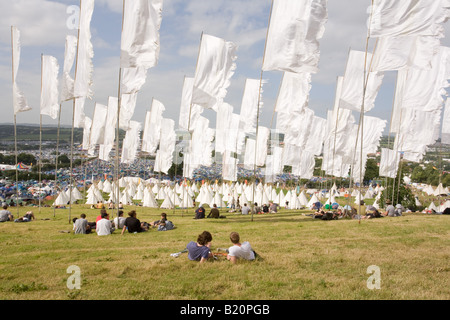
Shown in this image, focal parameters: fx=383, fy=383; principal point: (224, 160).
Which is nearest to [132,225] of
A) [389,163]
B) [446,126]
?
[389,163]

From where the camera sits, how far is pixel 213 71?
59.9 ft

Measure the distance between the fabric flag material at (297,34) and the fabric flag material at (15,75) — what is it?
13718mm

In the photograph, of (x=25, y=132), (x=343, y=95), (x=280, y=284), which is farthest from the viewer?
(x=25, y=132)

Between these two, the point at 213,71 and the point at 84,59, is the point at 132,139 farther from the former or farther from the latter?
the point at 84,59

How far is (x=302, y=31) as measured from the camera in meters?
15.4

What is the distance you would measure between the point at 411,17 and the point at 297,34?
4125mm

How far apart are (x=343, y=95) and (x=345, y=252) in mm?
11512

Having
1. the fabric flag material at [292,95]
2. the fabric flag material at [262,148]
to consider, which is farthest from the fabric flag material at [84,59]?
the fabric flag material at [262,148]

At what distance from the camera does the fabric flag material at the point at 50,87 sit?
68.9 feet

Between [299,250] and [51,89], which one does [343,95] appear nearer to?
[299,250]

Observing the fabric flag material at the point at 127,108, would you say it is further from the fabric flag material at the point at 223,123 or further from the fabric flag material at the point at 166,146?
the fabric flag material at the point at 223,123

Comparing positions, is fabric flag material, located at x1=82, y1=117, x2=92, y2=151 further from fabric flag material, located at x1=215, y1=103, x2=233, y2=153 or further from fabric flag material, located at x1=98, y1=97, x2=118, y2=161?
fabric flag material, located at x1=215, y1=103, x2=233, y2=153

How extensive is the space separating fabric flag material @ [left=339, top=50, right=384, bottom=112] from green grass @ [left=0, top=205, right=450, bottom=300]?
7.80 meters
